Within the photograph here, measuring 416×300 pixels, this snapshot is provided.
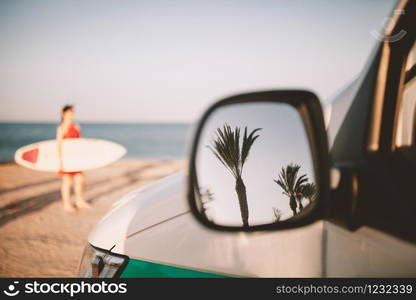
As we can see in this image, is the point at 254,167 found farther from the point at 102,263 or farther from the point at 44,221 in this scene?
the point at 44,221

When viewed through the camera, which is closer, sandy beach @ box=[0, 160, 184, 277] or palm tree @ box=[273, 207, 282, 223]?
palm tree @ box=[273, 207, 282, 223]

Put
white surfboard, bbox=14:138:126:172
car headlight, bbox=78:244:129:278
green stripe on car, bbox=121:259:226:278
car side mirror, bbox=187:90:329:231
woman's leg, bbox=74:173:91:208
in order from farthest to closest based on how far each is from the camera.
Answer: woman's leg, bbox=74:173:91:208, white surfboard, bbox=14:138:126:172, car headlight, bbox=78:244:129:278, green stripe on car, bbox=121:259:226:278, car side mirror, bbox=187:90:329:231

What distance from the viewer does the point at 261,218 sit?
37.1 inches

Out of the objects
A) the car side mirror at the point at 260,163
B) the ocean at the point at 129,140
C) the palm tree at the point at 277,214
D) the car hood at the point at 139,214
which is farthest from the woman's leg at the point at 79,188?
the ocean at the point at 129,140

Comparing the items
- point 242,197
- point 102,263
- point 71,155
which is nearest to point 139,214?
point 102,263

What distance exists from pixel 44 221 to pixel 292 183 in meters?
6.17

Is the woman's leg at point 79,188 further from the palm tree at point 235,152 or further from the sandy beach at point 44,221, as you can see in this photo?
the palm tree at point 235,152

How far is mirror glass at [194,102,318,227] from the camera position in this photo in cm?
93

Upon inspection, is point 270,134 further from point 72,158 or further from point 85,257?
point 72,158

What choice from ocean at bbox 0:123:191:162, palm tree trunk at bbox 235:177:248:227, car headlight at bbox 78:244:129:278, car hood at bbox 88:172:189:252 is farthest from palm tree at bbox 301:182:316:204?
ocean at bbox 0:123:191:162

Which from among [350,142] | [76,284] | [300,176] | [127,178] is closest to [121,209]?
[76,284]

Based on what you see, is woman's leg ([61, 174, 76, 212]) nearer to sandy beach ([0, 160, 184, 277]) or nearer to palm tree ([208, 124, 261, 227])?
sandy beach ([0, 160, 184, 277])

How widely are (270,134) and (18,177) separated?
11.7m

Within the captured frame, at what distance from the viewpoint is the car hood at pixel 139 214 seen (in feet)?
4.39
